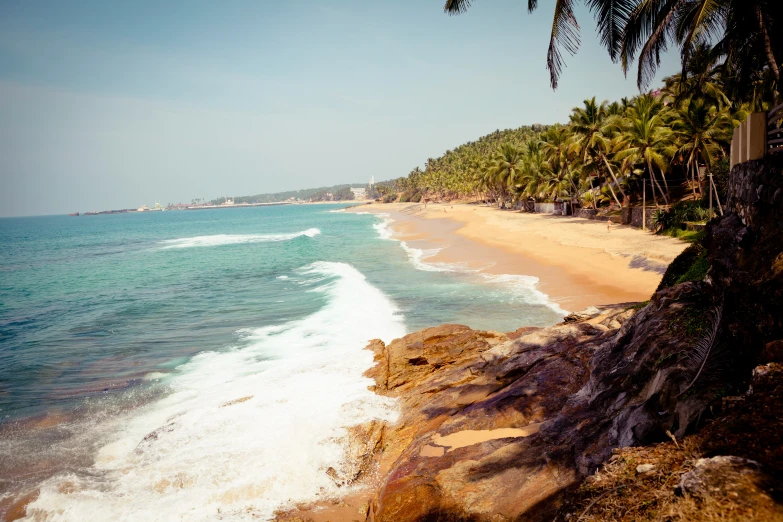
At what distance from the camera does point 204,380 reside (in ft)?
44.7

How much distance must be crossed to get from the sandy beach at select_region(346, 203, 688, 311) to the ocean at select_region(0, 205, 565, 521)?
5.51 feet

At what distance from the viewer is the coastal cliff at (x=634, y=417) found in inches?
135

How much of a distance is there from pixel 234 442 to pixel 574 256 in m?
21.9

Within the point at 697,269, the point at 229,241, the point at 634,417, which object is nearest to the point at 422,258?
the point at 697,269

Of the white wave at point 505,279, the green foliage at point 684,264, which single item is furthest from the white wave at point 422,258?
the green foliage at point 684,264

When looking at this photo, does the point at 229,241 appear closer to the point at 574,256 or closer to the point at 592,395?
the point at 574,256

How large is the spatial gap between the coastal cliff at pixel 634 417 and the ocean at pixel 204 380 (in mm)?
2010

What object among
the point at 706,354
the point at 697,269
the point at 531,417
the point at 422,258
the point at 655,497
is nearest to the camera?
the point at 655,497

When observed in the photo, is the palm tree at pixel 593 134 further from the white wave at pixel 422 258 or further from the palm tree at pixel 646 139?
the white wave at pixel 422 258

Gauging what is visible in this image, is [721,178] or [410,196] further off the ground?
[410,196]

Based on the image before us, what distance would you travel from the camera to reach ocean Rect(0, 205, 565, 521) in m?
8.49

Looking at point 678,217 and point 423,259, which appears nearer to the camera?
point 678,217

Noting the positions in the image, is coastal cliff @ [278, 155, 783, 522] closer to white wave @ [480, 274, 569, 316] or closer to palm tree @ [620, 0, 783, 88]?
palm tree @ [620, 0, 783, 88]

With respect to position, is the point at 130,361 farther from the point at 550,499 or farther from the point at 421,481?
the point at 550,499
